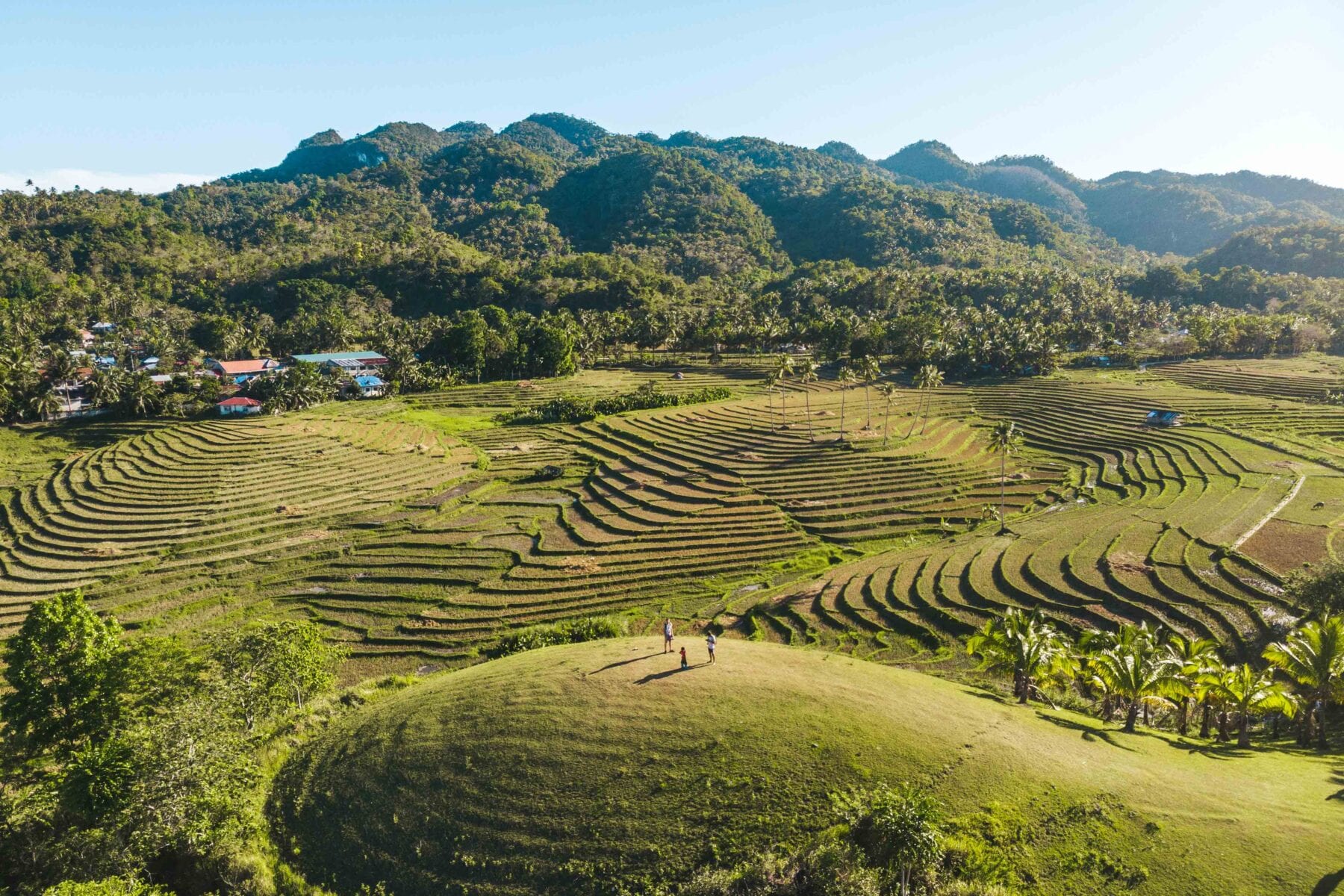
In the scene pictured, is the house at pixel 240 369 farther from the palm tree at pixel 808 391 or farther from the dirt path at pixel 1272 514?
the dirt path at pixel 1272 514

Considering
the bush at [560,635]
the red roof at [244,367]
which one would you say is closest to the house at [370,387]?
the red roof at [244,367]

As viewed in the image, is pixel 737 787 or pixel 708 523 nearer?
pixel 737 787

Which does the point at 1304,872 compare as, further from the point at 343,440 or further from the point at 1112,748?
the point at 343,440

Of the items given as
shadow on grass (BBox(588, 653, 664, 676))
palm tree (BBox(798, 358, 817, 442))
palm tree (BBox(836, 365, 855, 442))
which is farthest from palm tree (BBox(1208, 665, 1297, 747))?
palm tree (BBox(798, 358, 817, 442))

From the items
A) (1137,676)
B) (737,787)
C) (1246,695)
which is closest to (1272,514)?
(1246,695)

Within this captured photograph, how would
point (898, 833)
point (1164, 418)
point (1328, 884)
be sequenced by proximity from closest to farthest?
point (1328, 884), point (898, 833), point (1164, 418)

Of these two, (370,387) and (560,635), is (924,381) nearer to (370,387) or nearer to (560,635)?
(560,635)

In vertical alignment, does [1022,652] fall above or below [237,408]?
below

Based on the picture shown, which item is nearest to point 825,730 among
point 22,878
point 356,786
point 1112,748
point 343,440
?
point 1112,748
